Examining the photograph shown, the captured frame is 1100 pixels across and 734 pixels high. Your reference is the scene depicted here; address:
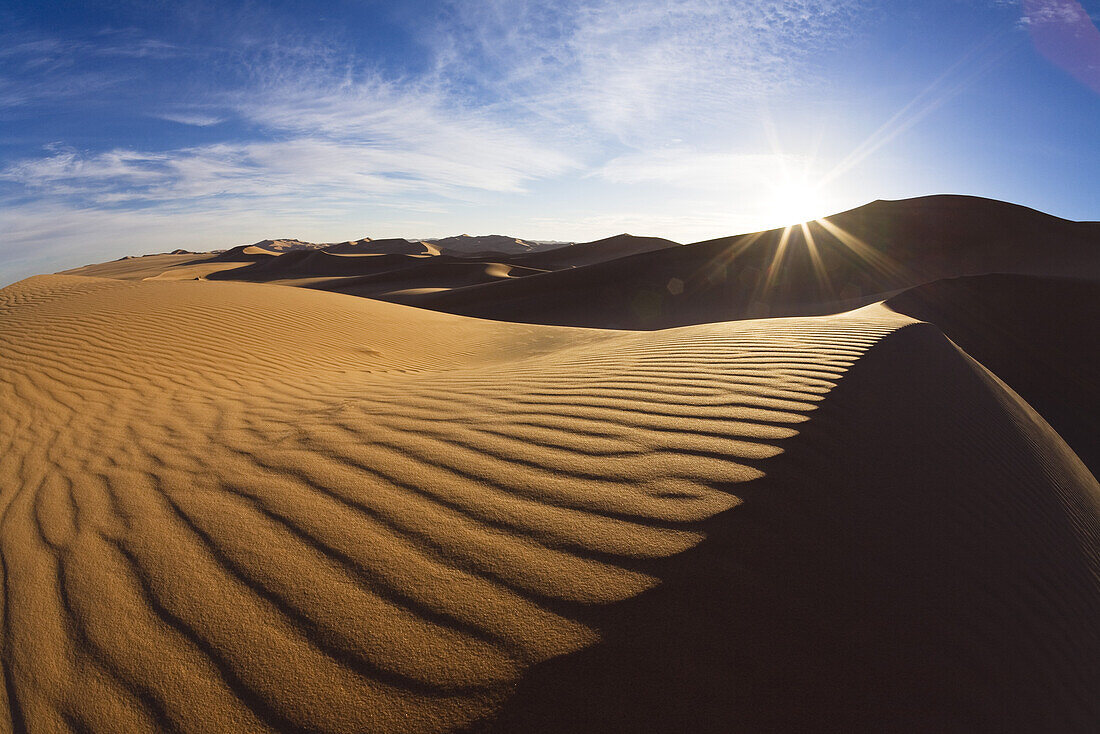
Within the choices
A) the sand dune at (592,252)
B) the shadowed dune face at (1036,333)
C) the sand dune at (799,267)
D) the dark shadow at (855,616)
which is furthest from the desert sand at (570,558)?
the sand dune at (592,252)

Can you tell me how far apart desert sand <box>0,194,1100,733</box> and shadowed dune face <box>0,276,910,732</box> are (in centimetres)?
1

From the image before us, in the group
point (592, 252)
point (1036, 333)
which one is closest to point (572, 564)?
point (1036, 333)

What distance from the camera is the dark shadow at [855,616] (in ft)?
3.62

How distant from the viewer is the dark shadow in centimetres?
110

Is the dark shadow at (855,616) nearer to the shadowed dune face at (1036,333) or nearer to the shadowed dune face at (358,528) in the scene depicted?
the shadowed dune face at (358,528)

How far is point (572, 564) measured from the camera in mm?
1409

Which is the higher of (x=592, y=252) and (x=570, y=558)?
(x=592, y=252)

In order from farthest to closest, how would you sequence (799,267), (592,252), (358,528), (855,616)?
(592,252) → (799,267) → (358,528) → (855,616)

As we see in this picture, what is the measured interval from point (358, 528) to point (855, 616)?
5.03 ft

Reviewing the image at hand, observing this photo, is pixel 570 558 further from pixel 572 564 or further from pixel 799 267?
pixel 799 267

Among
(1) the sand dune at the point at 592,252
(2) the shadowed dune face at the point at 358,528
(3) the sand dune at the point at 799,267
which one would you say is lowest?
(2) the shadowed dune face at the point at 358,528

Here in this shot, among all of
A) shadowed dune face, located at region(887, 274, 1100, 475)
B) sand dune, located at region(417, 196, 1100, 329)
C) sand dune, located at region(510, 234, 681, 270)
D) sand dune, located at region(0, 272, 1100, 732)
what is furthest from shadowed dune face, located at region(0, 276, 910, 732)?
sand dune, located at region(510, 234, 681, 270)

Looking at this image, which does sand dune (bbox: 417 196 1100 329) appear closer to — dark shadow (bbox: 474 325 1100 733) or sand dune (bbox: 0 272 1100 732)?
sand dune (bbox: 0 272 1100 732)

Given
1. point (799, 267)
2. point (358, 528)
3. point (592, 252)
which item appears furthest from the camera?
point (592, 252)
